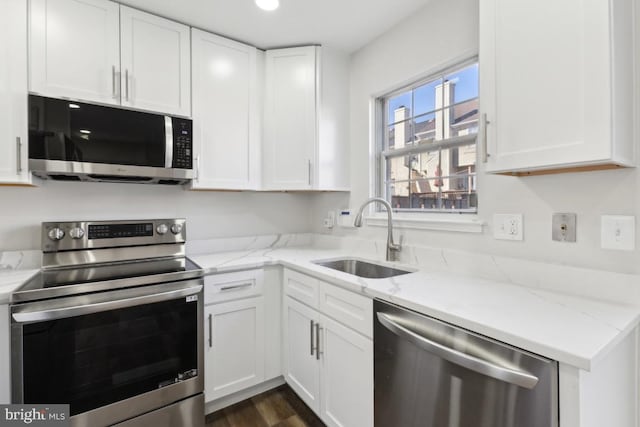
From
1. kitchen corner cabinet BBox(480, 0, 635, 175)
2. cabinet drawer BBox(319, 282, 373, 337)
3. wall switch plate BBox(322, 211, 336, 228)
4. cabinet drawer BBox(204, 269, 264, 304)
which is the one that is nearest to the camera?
kitchen corner cabinet BBox(480, 0, 635, 175)

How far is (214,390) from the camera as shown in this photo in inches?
68.4

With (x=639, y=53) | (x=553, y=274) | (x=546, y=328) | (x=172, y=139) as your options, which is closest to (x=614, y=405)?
(x=546, y=328)

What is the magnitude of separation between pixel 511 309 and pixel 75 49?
234 cm

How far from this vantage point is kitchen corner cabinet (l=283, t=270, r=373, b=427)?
1313mm

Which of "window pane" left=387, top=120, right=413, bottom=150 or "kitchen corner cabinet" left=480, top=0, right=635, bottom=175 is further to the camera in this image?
"window pane" left=387, top=120, right=413, bottom=150

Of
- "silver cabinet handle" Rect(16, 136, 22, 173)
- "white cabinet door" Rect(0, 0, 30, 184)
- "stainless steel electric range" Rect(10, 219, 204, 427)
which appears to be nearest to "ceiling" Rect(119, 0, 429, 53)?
"white cabinet door" Rect(0, 0, 30, 184)

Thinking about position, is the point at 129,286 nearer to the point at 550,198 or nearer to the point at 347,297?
the point at 347,297

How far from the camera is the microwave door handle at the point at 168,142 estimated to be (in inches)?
70.2

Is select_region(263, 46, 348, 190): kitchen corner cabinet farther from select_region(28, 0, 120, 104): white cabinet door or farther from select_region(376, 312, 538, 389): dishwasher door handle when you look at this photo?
select_region(376, 312, 538, 389): dishwasher door handle

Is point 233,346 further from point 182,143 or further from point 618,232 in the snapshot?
point 618,232

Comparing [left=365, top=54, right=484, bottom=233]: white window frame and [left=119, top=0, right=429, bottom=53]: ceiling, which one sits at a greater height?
[left=119, top=0, right=429, bottom=53]: ceiling

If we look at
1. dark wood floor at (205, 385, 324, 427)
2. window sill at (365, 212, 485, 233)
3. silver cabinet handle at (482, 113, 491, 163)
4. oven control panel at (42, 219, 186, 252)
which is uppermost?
silver cabinet handle at (482, 113, 491, 163)

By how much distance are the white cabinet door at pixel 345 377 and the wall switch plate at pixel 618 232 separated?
946mm

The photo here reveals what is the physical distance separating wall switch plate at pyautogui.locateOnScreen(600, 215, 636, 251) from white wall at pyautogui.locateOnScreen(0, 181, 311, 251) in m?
2.02
